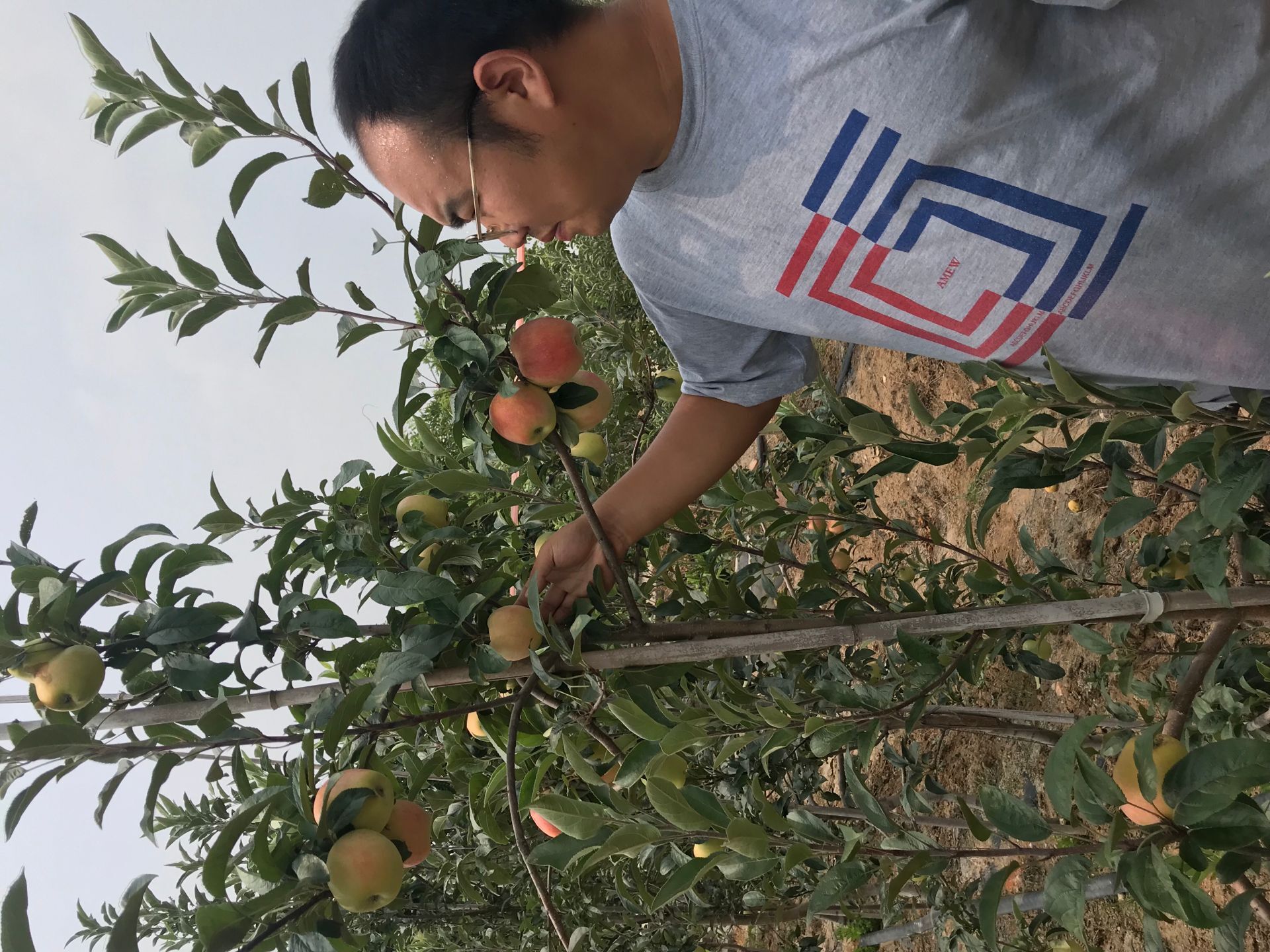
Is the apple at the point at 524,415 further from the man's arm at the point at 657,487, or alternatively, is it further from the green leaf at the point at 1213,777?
the green leaf at the point at 1213,777

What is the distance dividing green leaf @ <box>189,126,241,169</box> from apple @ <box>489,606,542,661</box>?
0.72 m

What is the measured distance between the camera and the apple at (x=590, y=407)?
51.1 inches

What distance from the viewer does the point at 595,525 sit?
1271 mm

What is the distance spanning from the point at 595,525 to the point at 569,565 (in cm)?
16

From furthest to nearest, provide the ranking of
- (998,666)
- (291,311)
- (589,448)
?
1. (998,666)
2. (589,448)
3. (291,311)

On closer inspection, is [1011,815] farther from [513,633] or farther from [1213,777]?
[513,633]

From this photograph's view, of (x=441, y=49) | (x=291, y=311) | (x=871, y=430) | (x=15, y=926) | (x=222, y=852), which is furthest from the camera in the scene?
(x=871, y=430)

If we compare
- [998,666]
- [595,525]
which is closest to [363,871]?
[595,525]

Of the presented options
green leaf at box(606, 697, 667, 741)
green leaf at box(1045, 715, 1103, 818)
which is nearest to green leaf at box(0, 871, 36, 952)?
green leaf at box(606, 697, 667, 741)

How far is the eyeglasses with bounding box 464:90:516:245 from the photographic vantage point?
99 cm

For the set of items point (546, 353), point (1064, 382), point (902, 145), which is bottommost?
point (1064, 382)

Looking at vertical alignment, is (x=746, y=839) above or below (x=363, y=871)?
below

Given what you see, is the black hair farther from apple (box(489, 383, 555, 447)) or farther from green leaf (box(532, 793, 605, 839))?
green leaf (box(532, 793, 605, 839))

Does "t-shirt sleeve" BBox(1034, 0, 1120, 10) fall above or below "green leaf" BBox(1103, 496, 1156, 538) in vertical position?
above
